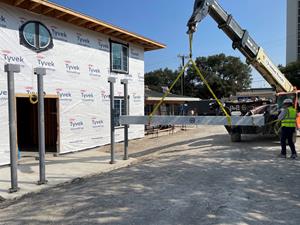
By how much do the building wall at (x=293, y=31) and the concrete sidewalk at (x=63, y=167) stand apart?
205ft

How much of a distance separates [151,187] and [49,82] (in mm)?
6004

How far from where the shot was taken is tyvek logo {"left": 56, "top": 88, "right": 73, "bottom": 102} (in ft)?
35.9

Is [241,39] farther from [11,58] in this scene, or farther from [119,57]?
[11,58]

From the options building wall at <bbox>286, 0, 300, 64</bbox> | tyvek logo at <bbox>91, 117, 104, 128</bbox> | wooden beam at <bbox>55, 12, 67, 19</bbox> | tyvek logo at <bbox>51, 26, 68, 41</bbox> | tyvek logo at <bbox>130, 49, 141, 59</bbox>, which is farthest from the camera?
building wall at <bbox>286, 0, 300, 64</bbox>

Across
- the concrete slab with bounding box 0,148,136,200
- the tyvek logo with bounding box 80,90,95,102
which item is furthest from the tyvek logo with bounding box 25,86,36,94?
the tyvek logo with bounding box 80,90,95,102

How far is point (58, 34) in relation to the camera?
11.0m

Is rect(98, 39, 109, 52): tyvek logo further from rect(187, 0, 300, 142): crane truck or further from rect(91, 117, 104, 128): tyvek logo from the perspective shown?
rect(187, 0, 300, 142): crane truck

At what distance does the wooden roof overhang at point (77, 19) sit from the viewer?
967 centimetres

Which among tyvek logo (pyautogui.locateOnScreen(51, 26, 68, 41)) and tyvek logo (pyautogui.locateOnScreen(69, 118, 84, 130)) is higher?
tyvek logo (pyautogui.locateOnScreen(51, 26, 68, 41))

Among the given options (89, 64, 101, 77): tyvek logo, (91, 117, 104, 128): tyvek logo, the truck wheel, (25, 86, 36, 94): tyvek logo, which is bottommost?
the truck wheel

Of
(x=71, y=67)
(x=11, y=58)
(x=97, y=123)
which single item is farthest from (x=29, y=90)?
(x=97, y=123)

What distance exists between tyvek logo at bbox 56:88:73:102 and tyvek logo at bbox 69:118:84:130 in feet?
2.52

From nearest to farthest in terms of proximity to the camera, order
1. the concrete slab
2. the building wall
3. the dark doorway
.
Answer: the concrete slab < the dark doorway < the building wall

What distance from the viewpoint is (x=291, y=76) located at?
156 ft
